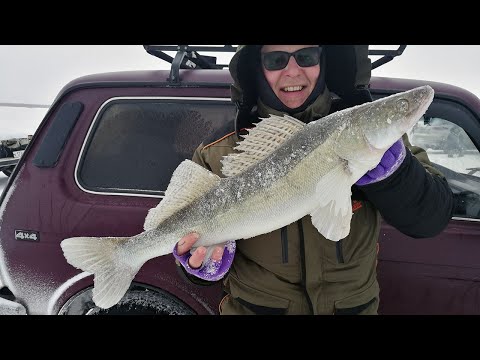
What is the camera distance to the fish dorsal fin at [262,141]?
204cm

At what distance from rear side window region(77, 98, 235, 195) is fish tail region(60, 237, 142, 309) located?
69 centimetres

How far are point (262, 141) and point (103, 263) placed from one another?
48.8 inches

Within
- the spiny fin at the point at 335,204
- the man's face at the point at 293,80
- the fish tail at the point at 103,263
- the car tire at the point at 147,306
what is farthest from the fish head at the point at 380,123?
the car tire at the point at 147,306

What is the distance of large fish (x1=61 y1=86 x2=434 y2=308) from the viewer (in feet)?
6.04

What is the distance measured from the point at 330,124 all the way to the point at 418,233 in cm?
76

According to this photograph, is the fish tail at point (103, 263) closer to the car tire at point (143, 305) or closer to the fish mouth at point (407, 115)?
the car tire at point (143, 305)

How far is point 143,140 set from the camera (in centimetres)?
308

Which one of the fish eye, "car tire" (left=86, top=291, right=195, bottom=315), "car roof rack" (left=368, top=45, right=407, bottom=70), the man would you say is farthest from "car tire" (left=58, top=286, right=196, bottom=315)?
"car roof rack" (left=368, top=45, right=407, bottom=70)

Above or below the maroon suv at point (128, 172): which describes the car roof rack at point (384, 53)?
above

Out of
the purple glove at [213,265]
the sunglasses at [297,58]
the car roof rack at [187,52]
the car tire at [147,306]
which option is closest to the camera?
the purple glove at [213,265]

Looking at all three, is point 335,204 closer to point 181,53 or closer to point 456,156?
point 456,156

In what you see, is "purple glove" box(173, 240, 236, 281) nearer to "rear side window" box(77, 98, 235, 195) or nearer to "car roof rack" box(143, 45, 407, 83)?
"rear side window" box(77, 98, 235, 195)
